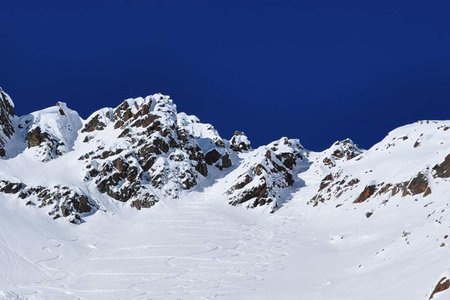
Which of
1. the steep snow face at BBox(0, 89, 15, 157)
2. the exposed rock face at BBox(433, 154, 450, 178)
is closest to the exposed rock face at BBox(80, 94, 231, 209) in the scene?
the steep snow face at BBox(0, 89, 15, 157)

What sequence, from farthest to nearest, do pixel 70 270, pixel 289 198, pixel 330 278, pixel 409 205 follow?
pixel 289 198 → pixel 409 205 → pixel 70 270 → pixel 330 278

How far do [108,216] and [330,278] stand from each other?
117 feet

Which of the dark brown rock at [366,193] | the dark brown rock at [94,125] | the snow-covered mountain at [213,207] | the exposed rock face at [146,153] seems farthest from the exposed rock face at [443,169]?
the dark brown rock at [94,125]

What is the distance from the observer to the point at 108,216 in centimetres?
6456

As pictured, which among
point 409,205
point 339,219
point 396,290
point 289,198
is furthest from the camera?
point 289,198

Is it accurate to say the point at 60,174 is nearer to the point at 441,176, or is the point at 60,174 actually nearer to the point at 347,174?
the point at 347,174

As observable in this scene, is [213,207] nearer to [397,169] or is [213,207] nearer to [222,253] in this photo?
[222,253]

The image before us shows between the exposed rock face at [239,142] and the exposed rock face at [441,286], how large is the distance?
83.9 meters

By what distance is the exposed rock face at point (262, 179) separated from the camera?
7288 cm

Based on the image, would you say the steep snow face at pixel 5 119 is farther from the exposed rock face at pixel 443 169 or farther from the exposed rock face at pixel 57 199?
the exposed rock face at pixel 443 169

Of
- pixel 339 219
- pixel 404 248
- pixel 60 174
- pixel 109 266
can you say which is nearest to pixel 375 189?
pixel 339 219

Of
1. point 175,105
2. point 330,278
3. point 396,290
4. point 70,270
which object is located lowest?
point 396,290

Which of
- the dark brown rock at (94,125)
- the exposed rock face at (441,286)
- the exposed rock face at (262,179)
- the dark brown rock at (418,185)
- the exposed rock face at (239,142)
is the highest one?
the exposed rock face at (239,142)

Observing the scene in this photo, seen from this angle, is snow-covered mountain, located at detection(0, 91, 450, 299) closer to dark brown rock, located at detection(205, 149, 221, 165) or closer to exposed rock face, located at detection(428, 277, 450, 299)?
exposed rock face, located at detection(428, 277, 450, 299)
